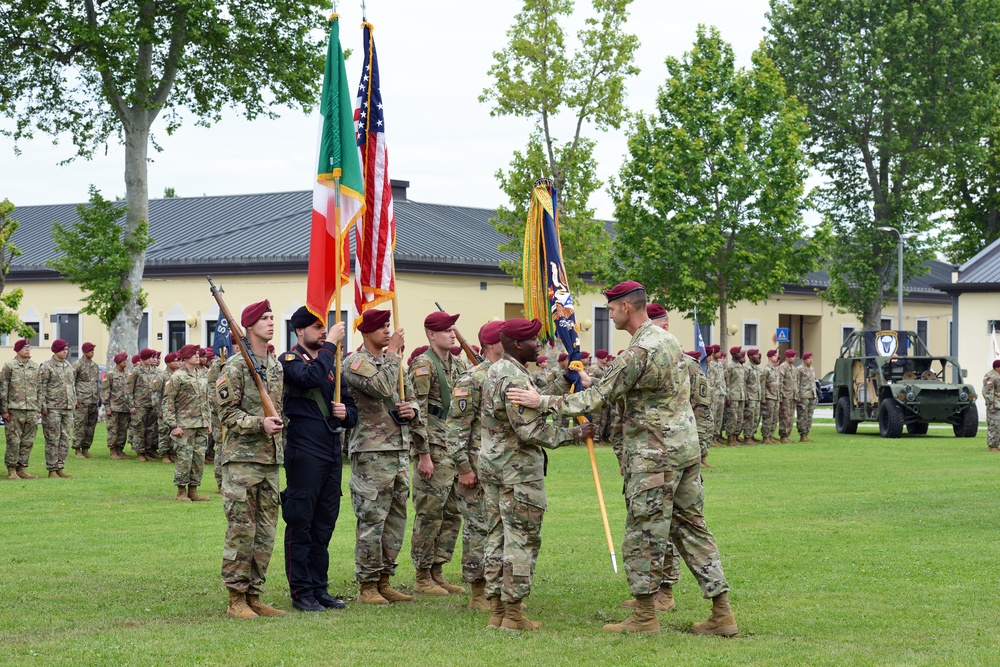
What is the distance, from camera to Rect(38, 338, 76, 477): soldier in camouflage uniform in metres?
20.1

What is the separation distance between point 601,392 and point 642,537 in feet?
3.14

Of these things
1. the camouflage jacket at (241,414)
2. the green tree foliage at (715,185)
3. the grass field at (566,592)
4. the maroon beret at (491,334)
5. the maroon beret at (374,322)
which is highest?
the green tree foliage at (715,185)

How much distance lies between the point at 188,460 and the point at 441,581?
7321 mm

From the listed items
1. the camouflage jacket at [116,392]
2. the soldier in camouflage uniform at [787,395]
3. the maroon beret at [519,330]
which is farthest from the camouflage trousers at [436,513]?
the soldier in camouflage uniform at [787,395]

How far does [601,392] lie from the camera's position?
8.44 metres

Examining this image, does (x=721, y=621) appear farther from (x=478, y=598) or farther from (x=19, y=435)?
(x=19, y=435)

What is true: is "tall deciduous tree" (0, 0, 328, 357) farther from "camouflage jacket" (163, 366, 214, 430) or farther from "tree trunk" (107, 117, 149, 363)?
"camouflage jacket" (163, 366, 214, 430)

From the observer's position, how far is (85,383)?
23.7 m

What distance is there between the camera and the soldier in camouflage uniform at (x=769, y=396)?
28562mm

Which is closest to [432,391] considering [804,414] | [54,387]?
[54,387]

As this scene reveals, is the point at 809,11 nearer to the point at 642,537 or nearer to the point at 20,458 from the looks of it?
the point at 20,458

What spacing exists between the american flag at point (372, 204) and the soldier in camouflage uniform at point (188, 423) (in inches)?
268

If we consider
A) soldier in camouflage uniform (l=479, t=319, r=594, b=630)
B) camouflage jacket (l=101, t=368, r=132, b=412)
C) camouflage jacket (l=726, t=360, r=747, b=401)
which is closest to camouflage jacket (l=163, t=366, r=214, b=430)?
camouflage jacket (l=101, t=368, r=132, b=412)

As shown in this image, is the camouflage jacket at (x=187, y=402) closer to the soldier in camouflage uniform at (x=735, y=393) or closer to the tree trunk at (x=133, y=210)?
the soldier in camouflage uniform at (x=735, y=393)
